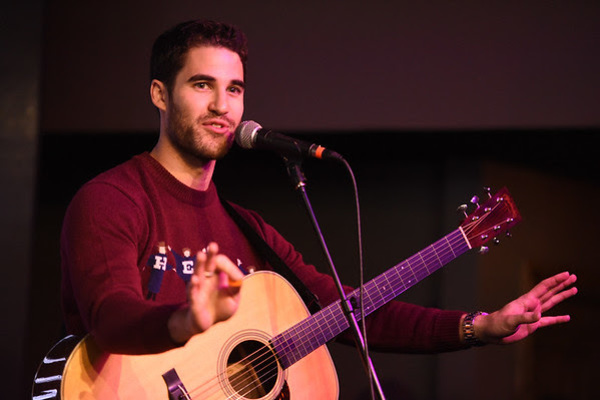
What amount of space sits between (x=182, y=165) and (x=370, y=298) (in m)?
0.79

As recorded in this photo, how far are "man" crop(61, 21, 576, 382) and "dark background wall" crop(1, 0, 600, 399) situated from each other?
0.79 m

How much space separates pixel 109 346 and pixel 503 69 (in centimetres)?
224

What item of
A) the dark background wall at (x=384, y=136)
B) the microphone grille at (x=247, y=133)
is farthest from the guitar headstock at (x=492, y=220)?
the microphone grille at (x=247, y=133)

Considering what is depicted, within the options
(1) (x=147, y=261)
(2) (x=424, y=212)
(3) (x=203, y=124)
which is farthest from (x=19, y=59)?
(2) (x=424, y=212)

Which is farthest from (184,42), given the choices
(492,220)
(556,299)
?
(556,299)

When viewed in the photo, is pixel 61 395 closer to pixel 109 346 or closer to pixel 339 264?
pixel 109 346

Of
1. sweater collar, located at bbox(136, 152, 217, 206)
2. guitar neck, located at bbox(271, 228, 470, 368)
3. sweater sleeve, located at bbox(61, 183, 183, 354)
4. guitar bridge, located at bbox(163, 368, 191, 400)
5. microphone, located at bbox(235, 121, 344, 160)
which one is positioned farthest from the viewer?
sweater collar, located at bbox(136, 152, 217, 206)

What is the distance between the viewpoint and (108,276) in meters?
1.91

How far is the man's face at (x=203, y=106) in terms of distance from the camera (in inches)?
98.6

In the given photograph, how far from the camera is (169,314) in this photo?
1.66 meters

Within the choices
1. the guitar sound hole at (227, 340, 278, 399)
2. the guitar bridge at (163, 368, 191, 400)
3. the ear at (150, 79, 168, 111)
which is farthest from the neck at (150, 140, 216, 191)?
the guitar bridge at (163, 368, 191, 400)

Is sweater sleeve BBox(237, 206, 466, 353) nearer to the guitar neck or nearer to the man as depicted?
the man

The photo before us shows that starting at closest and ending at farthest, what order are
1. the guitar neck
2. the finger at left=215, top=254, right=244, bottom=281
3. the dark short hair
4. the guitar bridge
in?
the finger at left=215, top=254, right=244, bottom=281 < the guitar bridge < the guitar neck < the dark short hair

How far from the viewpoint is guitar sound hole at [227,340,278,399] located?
7.32 feet
